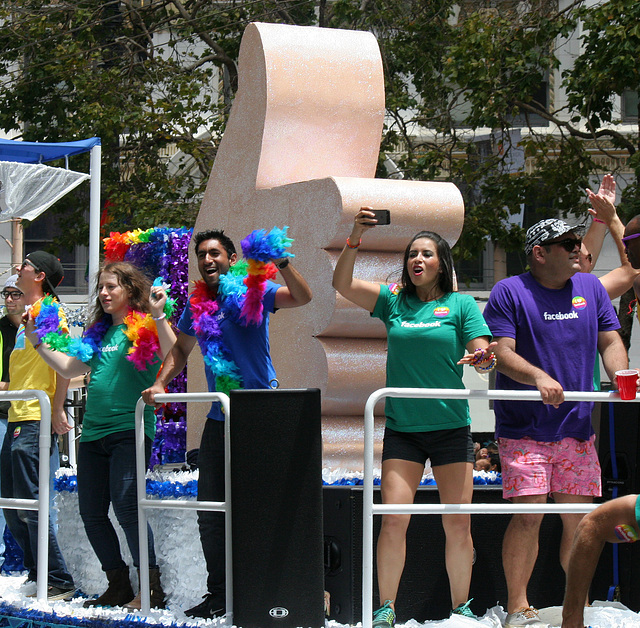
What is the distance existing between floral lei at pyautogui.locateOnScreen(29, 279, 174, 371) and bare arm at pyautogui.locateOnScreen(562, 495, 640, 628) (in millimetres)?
2809

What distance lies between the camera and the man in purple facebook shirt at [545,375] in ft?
14.7

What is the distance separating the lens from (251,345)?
4754 millimetres

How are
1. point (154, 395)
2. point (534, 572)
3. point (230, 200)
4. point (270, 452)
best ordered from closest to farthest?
point (270, 452) → point (154, 395) → point (534, 572) → point (230, 200)

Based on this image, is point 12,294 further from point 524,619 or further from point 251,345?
point 524,619

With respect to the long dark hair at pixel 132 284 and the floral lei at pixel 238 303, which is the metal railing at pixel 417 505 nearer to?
the floral lei at pixel 238 303

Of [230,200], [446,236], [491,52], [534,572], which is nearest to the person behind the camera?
[534,572]

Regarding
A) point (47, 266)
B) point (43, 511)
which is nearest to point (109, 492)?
point (43, 511)

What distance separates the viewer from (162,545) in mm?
5098

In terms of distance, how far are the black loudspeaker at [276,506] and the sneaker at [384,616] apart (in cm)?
24

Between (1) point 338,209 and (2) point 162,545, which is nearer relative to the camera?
(2) point 162,545

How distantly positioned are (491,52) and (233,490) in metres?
9.80

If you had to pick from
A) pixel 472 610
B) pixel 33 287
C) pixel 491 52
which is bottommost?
pixel 472 610

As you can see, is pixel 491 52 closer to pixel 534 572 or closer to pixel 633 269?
pixel 633 269

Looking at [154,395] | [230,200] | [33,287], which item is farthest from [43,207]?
[154,395]
